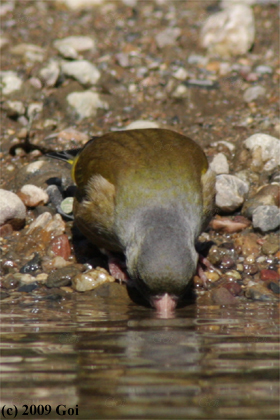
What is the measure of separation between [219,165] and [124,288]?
2.37 meters

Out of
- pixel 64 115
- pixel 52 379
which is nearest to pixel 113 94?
pixel 64 115

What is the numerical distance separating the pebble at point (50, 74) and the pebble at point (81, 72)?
0.46 ft

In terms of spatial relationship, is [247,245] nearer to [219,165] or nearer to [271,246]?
[271,246]

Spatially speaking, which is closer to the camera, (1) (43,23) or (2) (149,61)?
(2) (149,61)

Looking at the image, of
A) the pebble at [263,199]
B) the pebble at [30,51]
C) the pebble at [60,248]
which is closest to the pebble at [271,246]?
the pebble at [263,199]

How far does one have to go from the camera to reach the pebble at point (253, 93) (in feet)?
31.0

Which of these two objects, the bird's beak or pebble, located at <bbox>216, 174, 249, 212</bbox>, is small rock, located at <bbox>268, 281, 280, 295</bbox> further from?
pebble, located at <bbox>216, 174, 249, 212</bbox>

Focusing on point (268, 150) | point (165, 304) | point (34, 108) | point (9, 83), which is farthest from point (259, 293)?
point (9, 83)

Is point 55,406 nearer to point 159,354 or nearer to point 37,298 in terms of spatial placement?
point 159,354

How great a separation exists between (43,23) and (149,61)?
2424 millimetres

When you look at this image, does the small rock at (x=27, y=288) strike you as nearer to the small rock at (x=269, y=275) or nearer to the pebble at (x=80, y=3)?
the small rock at (x=269, y=275)

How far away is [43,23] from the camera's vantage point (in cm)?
1180

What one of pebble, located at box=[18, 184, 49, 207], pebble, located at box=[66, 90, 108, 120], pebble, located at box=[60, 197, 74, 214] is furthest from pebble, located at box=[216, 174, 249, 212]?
pebble, located at box=[66, 90, 108, 120]

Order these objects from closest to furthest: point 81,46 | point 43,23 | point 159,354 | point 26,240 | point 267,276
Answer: point 159,354
point 267,276
point 26,240
point 81,46
point 43,23
